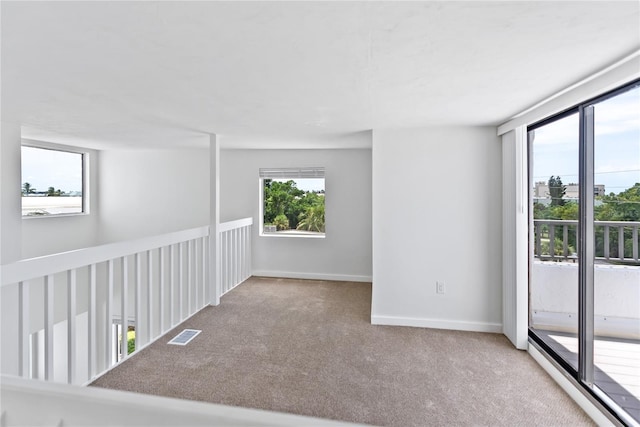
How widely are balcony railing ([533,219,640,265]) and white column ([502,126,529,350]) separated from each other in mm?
165

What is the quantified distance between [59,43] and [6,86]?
1112 millimetres

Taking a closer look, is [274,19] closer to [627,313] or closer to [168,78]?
[168,78]

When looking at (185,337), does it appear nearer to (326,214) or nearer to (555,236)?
(326,214)

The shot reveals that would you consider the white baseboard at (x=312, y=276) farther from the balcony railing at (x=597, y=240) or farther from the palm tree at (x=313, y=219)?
the balcony railing at (x=597, y=240)

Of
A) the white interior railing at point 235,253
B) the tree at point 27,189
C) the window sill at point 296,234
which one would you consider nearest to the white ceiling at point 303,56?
the tree at point 27,189

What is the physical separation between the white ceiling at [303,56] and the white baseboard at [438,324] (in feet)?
6.62

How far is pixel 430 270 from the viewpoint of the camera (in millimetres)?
3389

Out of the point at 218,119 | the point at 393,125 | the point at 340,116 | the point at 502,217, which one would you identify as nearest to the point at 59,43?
the point at 218,119

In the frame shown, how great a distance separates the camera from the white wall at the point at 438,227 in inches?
129

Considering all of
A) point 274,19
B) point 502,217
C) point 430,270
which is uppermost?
point 274,19

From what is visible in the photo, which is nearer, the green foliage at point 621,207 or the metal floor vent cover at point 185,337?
the green foliage at point 621,207

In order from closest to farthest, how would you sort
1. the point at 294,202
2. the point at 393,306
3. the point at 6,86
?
the point at 6,86 → the point at 393,306 → the point at 294,202

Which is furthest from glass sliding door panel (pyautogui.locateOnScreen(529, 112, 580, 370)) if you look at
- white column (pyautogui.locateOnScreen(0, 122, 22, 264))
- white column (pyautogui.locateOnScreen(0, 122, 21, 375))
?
white column (pyautogui.locateOnScreen(0, 122, 22, 264))

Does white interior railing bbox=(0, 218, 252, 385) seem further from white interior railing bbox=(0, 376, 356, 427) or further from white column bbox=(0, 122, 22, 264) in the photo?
white interior railing bbox=(0, 376, 356, 427)
